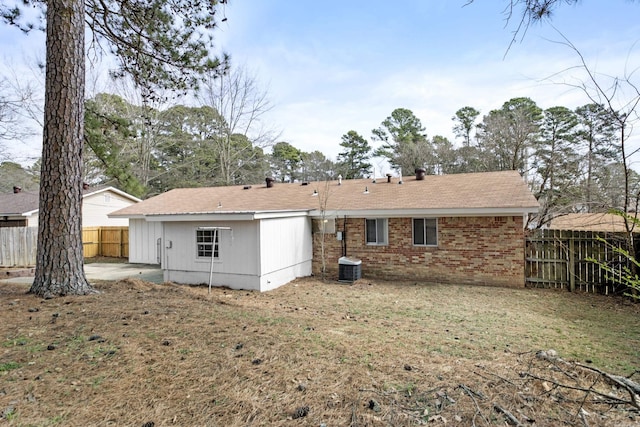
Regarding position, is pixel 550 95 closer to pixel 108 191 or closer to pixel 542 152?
pixel 542 152

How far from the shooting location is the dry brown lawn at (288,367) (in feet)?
8.15

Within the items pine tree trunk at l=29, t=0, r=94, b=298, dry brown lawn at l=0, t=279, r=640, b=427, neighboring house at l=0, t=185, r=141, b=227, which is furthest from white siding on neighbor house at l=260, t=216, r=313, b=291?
neighboring house at l=0, t=185, r=141, b=227

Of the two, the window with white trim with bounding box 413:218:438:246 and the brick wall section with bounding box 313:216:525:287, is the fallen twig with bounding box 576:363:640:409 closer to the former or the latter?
the brick wall section with bounding box 313:216:525:287

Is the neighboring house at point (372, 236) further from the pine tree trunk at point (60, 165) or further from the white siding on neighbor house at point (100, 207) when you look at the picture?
the white siding on neighbor house at point (100, 207)

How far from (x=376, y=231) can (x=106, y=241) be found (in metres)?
14.0

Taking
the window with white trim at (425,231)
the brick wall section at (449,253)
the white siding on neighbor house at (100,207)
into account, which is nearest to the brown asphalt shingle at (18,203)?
the white siding on neighbor house at (100,207)

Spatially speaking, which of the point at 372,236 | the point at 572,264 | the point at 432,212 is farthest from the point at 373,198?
the point at 572,264

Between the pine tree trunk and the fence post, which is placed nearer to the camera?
the pine tree trunk

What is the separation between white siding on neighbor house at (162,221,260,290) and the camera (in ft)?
30.7

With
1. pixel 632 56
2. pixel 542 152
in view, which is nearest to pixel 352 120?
pixel 542 152

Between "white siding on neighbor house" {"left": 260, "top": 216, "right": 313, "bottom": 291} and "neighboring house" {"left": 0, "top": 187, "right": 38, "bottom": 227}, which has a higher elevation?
"neighboring house" {"left": 0, "top": 187, "right": 38, "bottom": 227}

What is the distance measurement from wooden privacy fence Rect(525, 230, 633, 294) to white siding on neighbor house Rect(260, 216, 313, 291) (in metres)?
6.68

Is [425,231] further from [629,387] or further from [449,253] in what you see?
[629,387]

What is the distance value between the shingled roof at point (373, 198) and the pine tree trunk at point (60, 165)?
398cm
